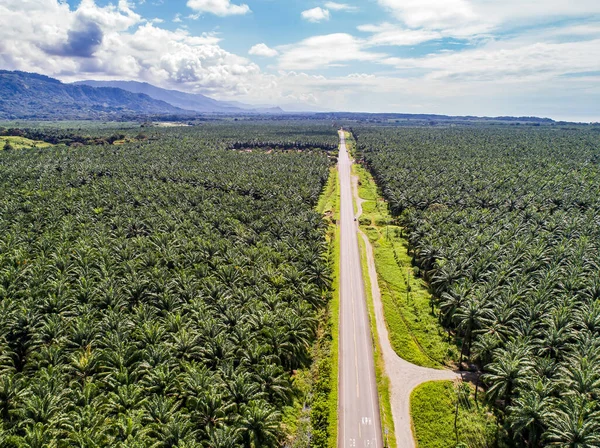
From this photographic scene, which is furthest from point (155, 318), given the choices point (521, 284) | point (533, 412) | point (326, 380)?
point (521, 284)

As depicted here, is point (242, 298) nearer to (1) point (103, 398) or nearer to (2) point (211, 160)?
(1) point (103, 398)

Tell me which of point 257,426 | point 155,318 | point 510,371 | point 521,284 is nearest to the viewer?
point 257,426

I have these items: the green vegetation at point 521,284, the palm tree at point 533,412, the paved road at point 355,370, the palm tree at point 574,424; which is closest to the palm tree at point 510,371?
the green vegetation at point 521,284

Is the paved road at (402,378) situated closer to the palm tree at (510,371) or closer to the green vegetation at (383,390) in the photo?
the green vegetation at (383,390)

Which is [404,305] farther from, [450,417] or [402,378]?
[450,417]

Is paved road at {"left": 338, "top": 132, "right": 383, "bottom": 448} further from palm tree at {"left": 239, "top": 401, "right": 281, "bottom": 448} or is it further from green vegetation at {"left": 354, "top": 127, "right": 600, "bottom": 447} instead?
palm tree at {"left": 239, "top": 401, "right": 281, "bottom": 448}

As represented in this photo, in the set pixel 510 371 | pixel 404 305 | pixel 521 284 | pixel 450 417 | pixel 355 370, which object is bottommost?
pixel 450 417
